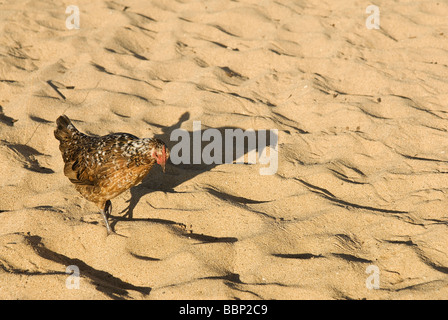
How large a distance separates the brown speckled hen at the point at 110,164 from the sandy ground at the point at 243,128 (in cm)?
32

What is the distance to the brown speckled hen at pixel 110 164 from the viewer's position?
12.5ft

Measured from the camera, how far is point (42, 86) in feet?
18.7

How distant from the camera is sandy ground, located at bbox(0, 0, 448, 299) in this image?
11.3ft

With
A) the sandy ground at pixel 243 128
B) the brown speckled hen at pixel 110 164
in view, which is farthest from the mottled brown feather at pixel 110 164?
the sandy ground at pixel 243 128

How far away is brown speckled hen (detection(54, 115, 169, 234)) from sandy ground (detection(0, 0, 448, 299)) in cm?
32

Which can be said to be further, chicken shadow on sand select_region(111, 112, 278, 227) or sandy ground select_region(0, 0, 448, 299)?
chicken shadow on sand select_region(111, 112, 278, 227)

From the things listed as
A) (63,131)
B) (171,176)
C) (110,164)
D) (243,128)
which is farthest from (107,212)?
(243,128)

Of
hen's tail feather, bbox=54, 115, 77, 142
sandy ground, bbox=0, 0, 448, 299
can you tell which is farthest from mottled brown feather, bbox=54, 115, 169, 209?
sandy ground, bbox=0, 0, 448, 299

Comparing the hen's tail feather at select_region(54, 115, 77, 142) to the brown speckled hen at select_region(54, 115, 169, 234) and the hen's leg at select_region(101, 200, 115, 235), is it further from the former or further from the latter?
the hen's leg at select_region(101, 200, 115, 235)

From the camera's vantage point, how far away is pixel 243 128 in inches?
206

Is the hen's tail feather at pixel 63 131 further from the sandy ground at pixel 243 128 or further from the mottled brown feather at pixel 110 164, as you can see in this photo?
the sandy ground at pixel 243 128

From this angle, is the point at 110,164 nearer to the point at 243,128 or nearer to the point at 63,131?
the point at 63,131

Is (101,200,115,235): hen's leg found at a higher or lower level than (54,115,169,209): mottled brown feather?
lower
